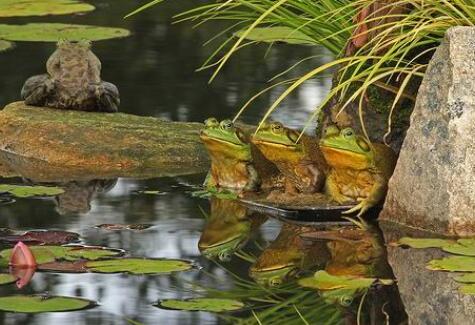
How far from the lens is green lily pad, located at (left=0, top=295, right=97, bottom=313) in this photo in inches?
234

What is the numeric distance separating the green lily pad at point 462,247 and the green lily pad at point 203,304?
1167mm

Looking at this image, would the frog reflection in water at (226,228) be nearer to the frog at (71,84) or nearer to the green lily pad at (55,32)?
the frog at (71,84)

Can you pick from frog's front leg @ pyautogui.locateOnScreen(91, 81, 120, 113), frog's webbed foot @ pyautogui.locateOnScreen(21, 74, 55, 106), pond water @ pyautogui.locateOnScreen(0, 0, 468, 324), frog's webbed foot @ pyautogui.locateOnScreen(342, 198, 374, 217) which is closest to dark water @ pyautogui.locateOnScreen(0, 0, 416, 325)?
pond water @ pyautogui.locateOnScreen(0, 0, 468, 324)

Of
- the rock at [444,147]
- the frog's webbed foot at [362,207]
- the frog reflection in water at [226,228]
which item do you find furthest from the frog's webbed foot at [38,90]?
the rock at [444,147]

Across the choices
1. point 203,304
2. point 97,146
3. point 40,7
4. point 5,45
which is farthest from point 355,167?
point 40,7

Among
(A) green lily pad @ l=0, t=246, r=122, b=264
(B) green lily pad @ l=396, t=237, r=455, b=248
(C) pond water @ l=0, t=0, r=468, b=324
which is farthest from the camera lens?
(B) green lily pad @ l=396, t=237, r=455, b=248

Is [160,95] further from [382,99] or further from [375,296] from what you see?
[375,296]

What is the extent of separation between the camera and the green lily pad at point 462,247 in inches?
267

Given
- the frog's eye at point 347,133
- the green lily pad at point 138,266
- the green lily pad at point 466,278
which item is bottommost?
the green lily pad at point 138,266

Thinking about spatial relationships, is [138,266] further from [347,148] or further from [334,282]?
[347,148]

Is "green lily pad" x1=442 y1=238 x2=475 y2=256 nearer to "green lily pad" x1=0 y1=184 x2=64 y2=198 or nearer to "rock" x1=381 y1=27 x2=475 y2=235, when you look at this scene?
"rock" x1=381 y1=27 x2=475 y2=235

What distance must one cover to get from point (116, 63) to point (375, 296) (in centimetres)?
697

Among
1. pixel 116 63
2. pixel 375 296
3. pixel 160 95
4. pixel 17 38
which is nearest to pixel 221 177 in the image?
pixel 375 296

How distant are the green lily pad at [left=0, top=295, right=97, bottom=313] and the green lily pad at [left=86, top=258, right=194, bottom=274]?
43 centimetres
